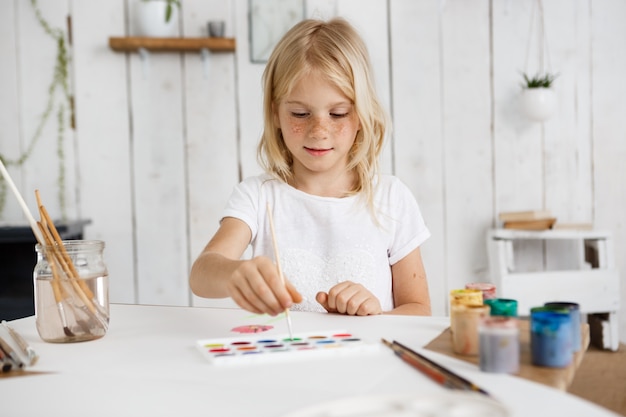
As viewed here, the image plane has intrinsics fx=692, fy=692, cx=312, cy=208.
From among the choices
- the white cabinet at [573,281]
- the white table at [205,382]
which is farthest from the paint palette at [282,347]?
the white cabinet at [573,281]

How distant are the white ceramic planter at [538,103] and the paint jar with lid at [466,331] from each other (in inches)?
70.3

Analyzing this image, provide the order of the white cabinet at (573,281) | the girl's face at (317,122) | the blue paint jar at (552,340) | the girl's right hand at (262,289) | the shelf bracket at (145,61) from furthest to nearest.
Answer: the shelf bracket at (145,61), the white cabinet at (573,281), the girl's face at (317,122), the girl's right hand at (262,289), the blue paint jar at (552,340)

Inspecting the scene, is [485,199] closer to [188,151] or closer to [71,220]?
[188,151]

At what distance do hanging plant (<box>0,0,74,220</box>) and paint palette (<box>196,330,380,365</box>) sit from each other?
5.99 feet

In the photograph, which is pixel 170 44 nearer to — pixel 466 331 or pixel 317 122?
pixel 317 122

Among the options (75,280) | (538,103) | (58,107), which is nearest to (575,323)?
(75,280)

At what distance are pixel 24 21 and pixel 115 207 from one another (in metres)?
0.76

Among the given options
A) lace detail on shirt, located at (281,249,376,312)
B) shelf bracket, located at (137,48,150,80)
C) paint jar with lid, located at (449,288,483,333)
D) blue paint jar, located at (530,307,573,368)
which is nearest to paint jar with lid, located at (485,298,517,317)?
paint jar with lid, located at (449,288,483,333)

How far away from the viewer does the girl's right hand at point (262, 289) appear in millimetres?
952

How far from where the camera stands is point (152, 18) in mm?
2492

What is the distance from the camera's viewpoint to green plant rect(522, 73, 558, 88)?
254 cm

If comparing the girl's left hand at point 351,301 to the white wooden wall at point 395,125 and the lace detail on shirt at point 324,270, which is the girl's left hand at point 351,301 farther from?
the white wooden wall at point 395,125

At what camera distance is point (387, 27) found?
2.61 m

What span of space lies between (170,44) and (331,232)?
122cm
